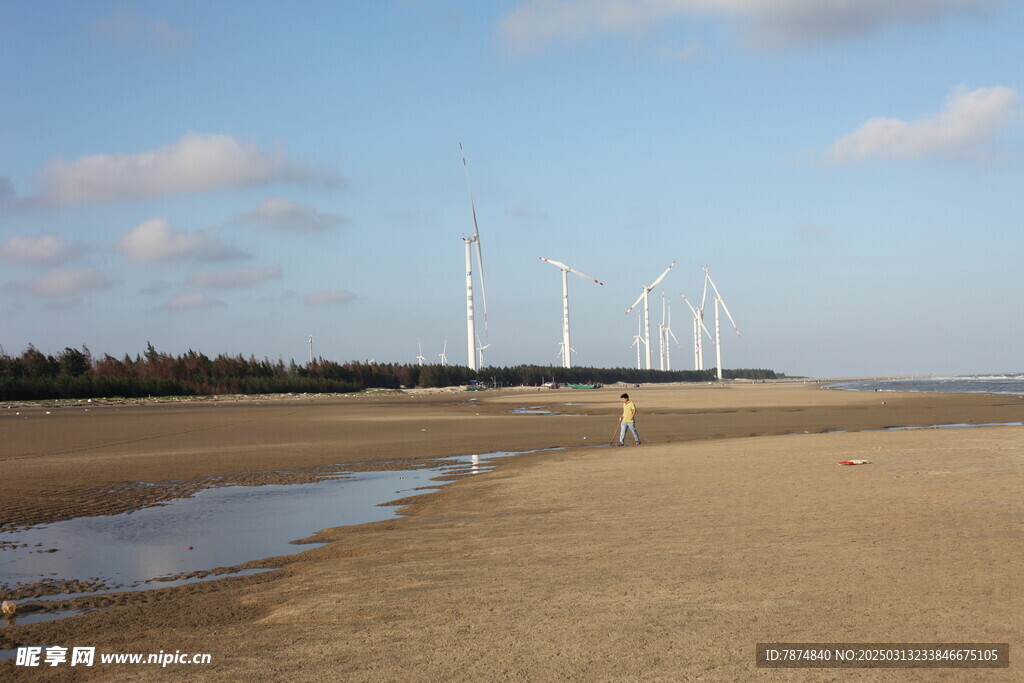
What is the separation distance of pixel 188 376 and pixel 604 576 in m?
98.6

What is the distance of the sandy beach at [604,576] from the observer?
7371 millimetres

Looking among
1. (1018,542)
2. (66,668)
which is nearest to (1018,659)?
(1018,542)

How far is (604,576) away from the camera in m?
10.1

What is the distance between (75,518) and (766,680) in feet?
45.5

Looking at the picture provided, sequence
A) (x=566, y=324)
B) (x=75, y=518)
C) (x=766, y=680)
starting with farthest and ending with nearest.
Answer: (x=566, y=324)
(x=75, y=518)
(x=766, y=680)

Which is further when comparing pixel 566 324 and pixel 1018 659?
pixel 566 324

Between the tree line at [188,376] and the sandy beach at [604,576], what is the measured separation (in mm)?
67248

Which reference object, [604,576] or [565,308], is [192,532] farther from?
[565,308]

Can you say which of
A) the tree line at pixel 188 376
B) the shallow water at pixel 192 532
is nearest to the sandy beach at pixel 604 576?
the shallow water at pixel 192 532

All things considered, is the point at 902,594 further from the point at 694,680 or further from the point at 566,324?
the point at 566,324

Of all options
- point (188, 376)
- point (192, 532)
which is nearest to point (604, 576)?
point (192, 532)

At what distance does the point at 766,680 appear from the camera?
6.59 meters

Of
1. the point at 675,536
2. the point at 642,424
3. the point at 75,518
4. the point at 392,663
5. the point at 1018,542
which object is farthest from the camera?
the point at 642,424

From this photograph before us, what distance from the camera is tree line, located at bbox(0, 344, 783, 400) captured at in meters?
83.7
